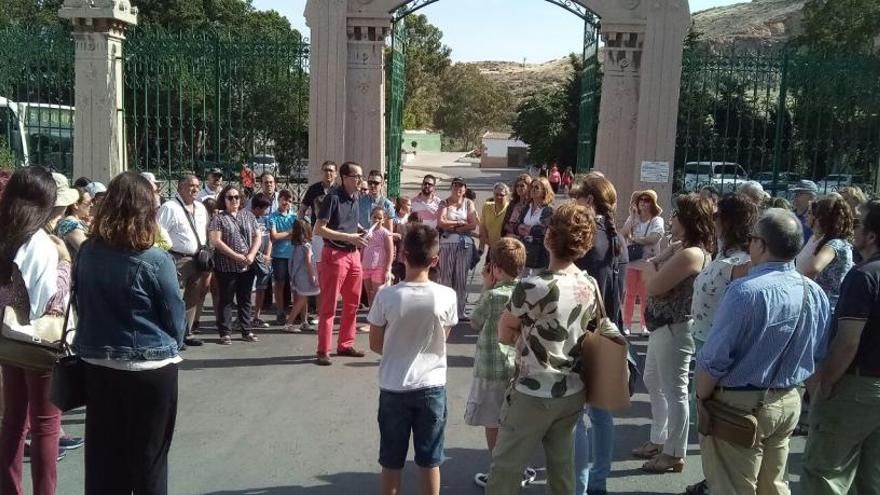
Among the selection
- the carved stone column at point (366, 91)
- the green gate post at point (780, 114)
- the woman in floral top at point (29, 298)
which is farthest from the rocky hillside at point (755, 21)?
the woman in floral top at point (29, 298)

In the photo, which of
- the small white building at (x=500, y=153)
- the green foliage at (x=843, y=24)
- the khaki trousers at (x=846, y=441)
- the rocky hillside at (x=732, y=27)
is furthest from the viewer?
the rocky hillside at (x=732, y=27)

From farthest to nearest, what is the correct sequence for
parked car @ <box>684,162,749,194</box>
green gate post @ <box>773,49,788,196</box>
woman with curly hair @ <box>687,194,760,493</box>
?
parked car @ <box>684,162,749,194</box> < green gate post @ <box>773,49,788,196</box> < woman with curly hair @ <box>687,194,760,493</box>

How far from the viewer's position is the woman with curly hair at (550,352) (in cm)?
353

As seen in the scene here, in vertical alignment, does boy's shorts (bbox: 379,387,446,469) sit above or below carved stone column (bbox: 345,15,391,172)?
below

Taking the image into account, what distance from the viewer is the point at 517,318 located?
3596mm

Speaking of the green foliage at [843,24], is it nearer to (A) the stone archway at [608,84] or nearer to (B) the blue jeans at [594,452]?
(A) the stone archway at [608,84]

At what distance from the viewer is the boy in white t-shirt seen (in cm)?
385

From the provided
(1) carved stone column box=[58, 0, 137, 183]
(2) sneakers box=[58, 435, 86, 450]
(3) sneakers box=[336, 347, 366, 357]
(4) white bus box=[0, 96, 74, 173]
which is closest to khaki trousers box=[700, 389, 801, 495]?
(2) sneakers box=[58, 435, 86, 450]

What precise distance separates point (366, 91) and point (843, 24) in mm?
28739

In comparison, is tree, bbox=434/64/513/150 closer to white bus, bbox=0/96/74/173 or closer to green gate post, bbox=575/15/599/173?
white bus, bbox=0/96/74/173

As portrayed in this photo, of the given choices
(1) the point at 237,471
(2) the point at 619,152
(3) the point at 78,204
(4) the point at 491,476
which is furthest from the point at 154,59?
(4) the point at 491,476

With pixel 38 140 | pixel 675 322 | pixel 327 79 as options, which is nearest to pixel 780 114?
pixel 327 79

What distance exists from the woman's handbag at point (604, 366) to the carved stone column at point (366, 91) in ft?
24.7

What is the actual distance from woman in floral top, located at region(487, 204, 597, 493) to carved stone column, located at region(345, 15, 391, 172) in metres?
7.46
